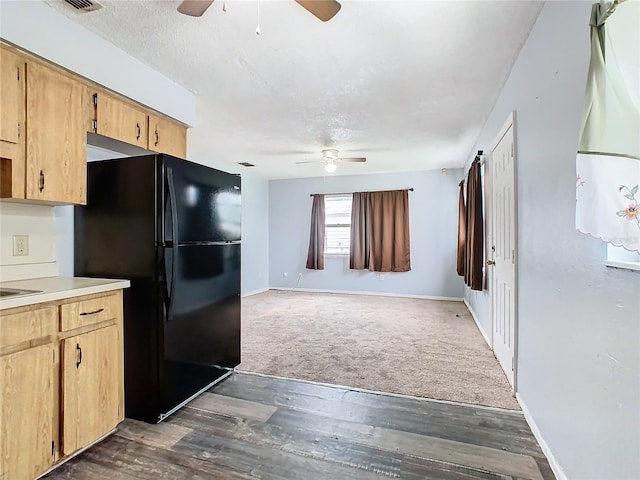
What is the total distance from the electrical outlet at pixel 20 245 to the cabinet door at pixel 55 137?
14.3 inches

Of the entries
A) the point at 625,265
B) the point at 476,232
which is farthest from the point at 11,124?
the point at 476,232

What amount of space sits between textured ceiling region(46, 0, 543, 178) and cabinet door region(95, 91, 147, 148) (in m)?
0.35

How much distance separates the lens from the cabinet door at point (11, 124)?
1652mm

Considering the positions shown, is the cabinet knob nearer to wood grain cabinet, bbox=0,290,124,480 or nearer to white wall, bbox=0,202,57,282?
wood grain cabinet, bbox=0,290,124,480

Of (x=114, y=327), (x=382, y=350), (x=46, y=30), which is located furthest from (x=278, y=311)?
(x=46, y=30)

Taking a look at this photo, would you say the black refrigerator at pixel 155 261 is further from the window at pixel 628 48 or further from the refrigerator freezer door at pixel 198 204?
the window at pixel 628 48

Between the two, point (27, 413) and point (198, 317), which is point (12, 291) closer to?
point (27, 413)

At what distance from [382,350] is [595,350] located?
226 cm

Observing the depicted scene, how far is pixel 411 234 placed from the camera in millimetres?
6266

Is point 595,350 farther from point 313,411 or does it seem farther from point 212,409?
point 212,409

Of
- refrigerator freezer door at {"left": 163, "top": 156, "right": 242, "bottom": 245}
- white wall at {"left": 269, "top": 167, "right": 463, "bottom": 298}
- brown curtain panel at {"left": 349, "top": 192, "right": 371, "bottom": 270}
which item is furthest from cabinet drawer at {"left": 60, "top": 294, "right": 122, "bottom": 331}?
white wall at {"left": 269, "top": 167, "right": 463, "bottom": 298}

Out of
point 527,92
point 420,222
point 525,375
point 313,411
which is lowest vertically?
point 313,411

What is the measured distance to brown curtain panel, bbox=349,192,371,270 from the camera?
644cm

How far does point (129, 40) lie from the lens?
2.10 meters
